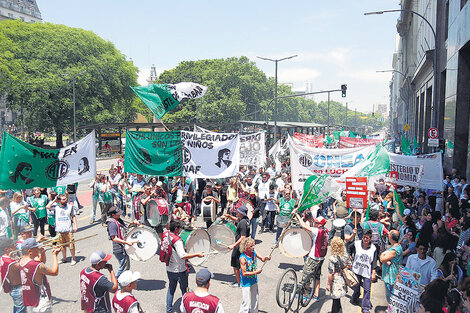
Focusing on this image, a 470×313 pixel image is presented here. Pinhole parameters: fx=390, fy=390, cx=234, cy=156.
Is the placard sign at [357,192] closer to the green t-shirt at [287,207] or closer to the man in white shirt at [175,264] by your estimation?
the green t-shirt at [287,207]

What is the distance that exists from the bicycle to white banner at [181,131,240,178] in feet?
16.2

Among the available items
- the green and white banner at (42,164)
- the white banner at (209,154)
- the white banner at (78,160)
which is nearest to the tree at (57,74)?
the white banner at (78,160)

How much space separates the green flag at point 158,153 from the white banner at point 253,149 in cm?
417

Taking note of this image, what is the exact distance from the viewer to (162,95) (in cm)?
1239

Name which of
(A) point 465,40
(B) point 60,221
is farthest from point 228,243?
(A) point 465,40

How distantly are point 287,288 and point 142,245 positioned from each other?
2.88 metres

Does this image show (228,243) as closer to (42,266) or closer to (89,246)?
(42,266)

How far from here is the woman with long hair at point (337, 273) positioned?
6543 mm

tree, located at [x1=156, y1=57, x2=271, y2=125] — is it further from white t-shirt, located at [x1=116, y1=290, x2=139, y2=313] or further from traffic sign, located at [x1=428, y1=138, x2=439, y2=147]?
white t-shirt, located at [x1=116, y1=290, x2=139, y2=313]

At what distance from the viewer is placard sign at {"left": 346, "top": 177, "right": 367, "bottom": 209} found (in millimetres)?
9219

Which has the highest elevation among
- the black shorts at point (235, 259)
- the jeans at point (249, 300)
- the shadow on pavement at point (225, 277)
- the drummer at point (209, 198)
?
the drummer at point (209, 198)

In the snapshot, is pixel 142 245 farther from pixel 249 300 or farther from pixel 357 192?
pixel 357 192

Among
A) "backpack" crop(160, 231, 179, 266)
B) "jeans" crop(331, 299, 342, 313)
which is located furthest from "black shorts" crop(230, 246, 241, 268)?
"jeans" crop(331, 299, 342, 313)

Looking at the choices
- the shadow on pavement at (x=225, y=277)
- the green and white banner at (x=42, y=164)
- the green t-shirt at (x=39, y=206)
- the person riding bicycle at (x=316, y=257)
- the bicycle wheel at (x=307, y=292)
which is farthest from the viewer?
the green t-shirt at (x=39, y=206)
